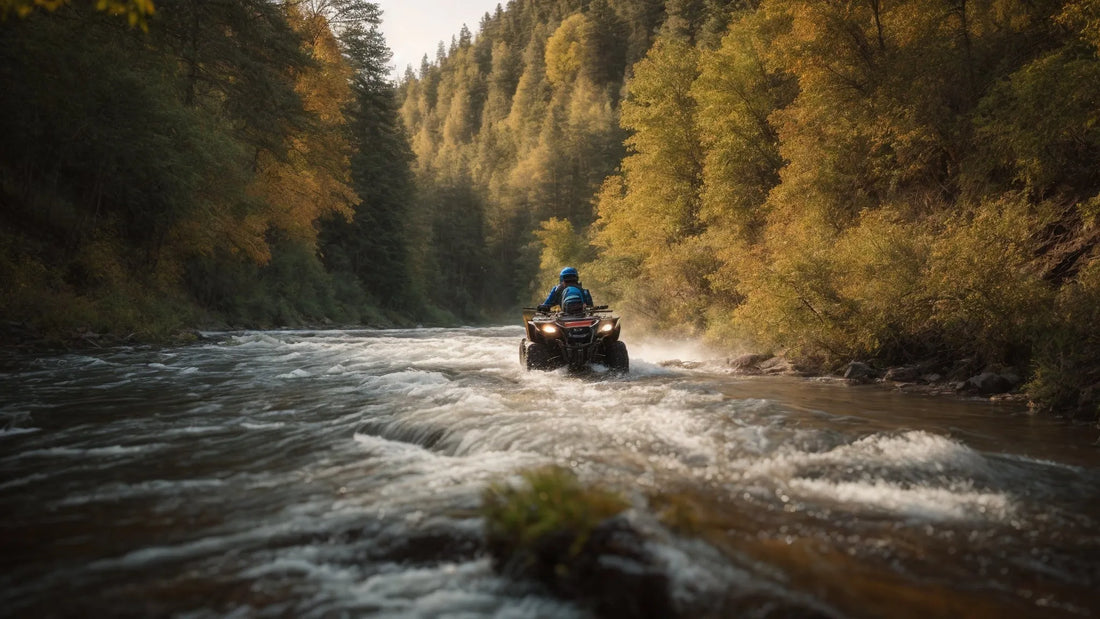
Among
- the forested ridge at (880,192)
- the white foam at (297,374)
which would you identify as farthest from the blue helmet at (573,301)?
the white foam at (297,374)

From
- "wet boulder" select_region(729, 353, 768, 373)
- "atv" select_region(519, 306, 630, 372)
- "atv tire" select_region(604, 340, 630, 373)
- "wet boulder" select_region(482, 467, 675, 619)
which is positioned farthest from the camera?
"wet boulder" select_region(729, 353, 768, 373)

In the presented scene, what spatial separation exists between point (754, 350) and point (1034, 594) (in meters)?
13.4

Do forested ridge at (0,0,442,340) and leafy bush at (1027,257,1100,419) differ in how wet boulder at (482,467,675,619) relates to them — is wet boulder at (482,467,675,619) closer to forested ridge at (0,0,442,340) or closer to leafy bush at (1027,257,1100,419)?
leafy bush at (1027,257,1100,419)

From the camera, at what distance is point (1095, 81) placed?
379 inches

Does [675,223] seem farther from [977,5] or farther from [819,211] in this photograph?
[977,5]

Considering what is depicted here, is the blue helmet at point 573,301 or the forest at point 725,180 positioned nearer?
the forest at point 725,180

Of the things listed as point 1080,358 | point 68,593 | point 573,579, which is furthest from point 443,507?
point 1080,358

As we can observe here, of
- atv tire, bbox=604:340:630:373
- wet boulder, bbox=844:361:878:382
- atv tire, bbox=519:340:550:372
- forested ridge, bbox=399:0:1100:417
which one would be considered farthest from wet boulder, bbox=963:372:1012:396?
atv tire, bbox=519:340:550:372

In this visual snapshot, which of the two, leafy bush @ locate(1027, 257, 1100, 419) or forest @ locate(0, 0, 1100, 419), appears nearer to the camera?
leafy bush @ locate(1027, 257, 1100, 419)

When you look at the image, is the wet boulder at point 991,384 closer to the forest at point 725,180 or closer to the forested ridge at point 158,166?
the forest at point 725,180

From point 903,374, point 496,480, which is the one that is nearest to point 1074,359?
point 903,374

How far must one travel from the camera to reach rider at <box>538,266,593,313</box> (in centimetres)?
1270

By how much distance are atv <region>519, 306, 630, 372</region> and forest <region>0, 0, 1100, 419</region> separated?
3.92 metres

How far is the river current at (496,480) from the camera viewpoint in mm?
3266
